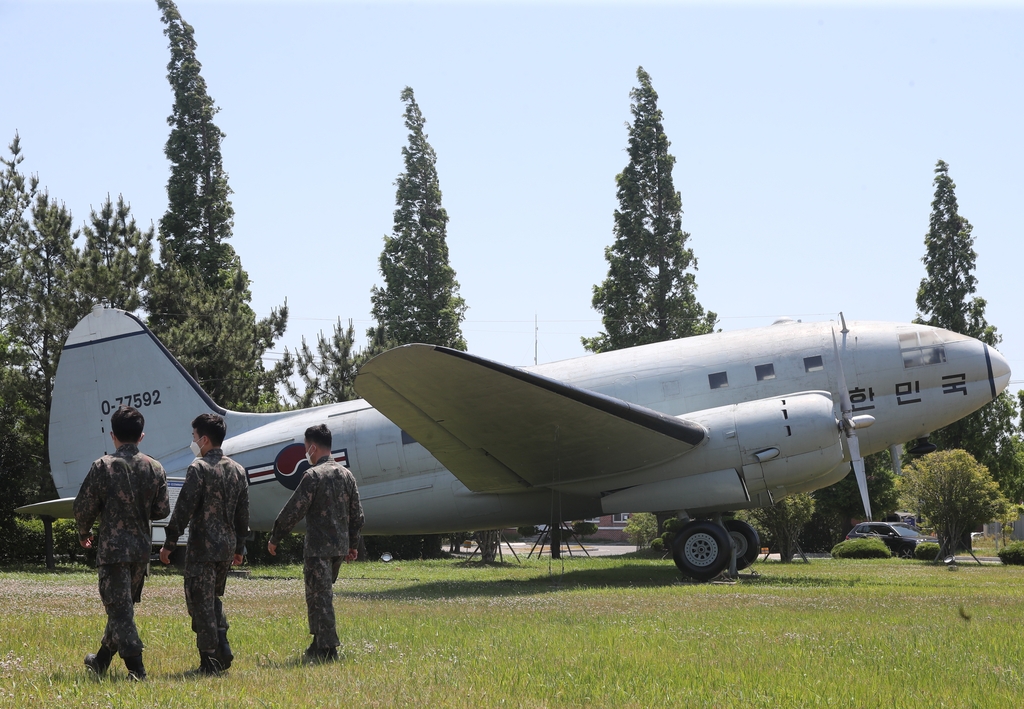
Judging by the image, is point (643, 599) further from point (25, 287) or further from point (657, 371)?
point (25, 287)

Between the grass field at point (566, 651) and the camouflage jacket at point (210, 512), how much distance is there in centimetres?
94

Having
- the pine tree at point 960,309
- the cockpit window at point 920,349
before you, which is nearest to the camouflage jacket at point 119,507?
the cockpit window at point 920,349

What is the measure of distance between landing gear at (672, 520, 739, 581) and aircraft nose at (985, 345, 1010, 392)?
5.89 metres

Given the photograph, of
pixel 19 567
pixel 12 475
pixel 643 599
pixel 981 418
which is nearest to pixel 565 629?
pixel 643 599

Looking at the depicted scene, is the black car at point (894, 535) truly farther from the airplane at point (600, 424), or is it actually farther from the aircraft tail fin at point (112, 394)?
the aircraft tail fin at point (112, 394)

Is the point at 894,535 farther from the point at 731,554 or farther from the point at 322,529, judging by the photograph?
the point at 322,529

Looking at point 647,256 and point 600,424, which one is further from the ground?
point 647,256

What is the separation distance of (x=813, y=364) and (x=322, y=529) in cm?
1125

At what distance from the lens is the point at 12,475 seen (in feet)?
88.5

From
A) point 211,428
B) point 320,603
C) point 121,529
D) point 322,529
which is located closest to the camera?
point 121,529

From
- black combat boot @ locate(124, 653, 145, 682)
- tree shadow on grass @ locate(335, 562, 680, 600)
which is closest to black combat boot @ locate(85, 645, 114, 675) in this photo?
black combat boot @ locate(124, 653, 145, 682)

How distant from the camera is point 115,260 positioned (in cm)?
2778

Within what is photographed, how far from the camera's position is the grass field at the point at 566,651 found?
5926 millimetres

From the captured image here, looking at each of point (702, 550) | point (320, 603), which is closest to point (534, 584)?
point (702, 550)
